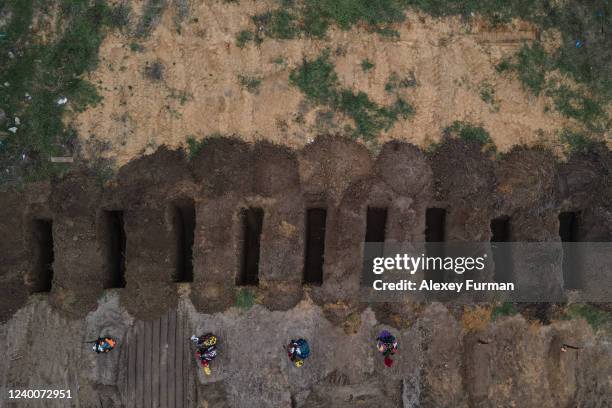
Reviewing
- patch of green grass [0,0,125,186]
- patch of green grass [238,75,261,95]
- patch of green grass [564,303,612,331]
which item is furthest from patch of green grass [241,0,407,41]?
patch of green grass [564,303,612,331]

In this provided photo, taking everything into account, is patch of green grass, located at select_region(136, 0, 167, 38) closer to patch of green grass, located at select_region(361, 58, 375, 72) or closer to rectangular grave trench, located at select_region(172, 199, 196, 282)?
rectangular grave trench, located at select_region(172, 199, 196, 282)

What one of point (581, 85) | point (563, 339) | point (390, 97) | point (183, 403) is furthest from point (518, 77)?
point (183, 403)

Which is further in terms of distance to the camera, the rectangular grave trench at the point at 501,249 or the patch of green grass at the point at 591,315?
the rectangular grave trench at the point at 501,249

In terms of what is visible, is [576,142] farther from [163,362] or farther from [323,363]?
[163,362]

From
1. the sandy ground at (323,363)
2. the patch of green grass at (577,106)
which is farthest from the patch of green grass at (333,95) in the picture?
the sandy ground at (323,363)

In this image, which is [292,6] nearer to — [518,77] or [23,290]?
[518,77]

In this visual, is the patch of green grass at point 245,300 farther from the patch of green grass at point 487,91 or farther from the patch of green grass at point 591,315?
the patch of green grass at point 591,315
